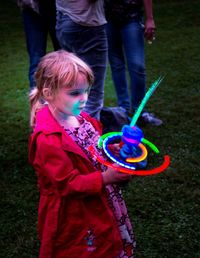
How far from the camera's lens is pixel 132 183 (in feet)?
11.4

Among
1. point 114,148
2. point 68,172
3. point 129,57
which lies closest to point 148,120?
point 129,57

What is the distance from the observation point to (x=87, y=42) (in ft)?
10.8

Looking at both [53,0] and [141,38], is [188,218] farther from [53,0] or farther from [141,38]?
[53,0]

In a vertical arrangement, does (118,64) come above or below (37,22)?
below

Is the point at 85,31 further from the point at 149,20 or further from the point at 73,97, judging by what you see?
the point at 73,97

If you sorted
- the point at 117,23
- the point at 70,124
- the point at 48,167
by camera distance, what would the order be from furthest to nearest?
the point at 117,23 < the point at 70,124 < the point at 48,167

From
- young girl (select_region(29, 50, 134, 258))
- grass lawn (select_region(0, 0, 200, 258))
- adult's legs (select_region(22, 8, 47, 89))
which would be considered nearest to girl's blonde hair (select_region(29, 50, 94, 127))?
young girl (select_region(29, 50, 134, 258))

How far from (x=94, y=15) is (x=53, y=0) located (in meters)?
1.00

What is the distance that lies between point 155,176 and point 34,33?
5.59ft

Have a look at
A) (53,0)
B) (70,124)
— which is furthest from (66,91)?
(53,0)

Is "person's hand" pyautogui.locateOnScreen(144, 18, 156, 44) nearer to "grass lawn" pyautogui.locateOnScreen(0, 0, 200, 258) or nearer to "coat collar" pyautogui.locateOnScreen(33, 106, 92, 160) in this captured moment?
"grass lawn" pyautogui.locateOnScreen(0, 0, 200, 258)

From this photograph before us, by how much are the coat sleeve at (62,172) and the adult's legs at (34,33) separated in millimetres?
2470

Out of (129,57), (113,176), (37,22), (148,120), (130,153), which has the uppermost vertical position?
(130,153)

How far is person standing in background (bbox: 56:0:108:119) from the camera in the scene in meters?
3.22
